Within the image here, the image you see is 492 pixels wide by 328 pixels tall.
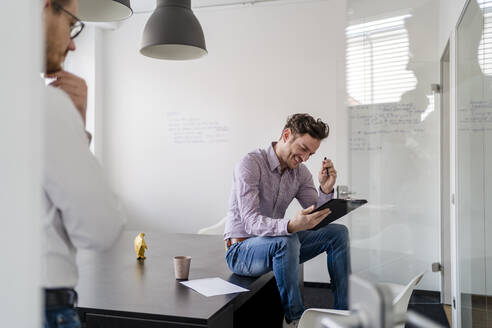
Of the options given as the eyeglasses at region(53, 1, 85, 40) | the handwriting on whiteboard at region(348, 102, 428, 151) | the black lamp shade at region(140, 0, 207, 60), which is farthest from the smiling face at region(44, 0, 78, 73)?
the handwriting on whiteboard at region(348, 102, 428, 151)

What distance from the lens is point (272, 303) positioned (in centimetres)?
245

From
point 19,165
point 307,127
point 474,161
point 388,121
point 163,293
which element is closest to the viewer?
point 19,165

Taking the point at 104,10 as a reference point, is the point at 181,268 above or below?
below

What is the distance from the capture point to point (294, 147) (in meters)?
2.28

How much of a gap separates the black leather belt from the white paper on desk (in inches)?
42.0

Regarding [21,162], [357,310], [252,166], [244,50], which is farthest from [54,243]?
[244,50]

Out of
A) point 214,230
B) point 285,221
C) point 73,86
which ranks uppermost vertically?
point 73,86

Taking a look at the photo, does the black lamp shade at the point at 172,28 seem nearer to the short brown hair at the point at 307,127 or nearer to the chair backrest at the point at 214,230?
the short brown hair at the point at 307,127

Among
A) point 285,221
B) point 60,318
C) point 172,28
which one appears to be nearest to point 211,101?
point 172,28

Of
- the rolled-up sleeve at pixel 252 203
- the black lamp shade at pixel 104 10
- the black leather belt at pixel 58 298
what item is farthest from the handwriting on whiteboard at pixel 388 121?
the black leather belt at pixel 58 298

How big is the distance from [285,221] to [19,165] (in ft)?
5.09

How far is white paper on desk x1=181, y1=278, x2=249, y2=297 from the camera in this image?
5.81 ft

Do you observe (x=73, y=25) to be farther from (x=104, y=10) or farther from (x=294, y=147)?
(x=294, y=147)

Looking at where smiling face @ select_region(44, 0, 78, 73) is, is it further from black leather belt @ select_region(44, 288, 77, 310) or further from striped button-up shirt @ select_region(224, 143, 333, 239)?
striped button-up shirt @ select_region(224, 143, 333, 239)
